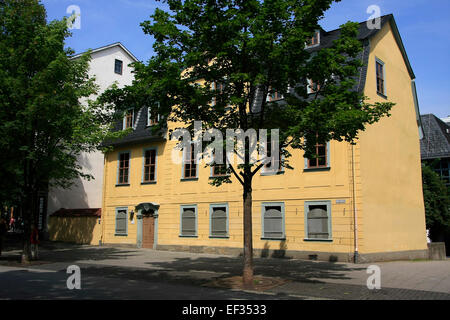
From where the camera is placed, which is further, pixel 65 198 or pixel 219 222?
pixel 65 198

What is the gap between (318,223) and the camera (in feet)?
59.3

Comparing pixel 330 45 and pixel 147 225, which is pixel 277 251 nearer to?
pixel 147 225

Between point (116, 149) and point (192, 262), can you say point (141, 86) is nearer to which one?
point (192, 262)

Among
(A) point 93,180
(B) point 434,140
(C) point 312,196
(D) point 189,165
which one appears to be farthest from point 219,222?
(B) point 434,140

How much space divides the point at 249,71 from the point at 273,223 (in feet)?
31.5

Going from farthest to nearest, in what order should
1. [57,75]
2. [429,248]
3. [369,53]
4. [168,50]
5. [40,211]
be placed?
[40,211], [429,248], [369,53], [57,75], [168,50]

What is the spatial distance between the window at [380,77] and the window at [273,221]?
24.4 feet

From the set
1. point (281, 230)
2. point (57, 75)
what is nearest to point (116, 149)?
point (57, 75)

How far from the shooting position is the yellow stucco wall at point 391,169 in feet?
57.7

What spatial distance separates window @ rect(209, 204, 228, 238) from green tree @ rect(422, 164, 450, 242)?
1395 centimetres

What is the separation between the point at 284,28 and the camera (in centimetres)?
1103

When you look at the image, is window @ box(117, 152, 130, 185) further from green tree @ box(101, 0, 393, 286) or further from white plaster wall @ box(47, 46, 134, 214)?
green tree @ box(101, 0, 393, 286)

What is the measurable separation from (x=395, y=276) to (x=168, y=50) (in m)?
9.54

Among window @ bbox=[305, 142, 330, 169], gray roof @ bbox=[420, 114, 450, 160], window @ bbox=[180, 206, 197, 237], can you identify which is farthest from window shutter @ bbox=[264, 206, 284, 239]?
gray roof @ bbox=[420, 114, 450, 160]
